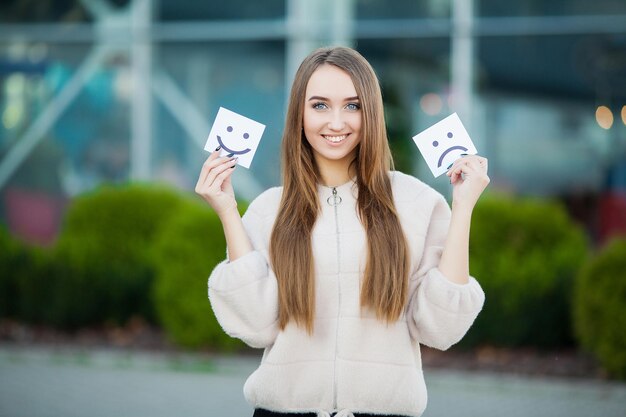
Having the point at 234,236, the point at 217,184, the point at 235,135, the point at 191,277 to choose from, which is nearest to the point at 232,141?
the point at 235,135

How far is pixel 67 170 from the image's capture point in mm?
13602

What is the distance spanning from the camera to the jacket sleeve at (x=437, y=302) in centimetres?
315

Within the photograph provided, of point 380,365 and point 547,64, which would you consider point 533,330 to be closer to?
point 547,64

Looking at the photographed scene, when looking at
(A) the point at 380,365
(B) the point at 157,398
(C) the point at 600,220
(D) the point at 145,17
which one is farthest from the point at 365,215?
(D) the point at 145,17

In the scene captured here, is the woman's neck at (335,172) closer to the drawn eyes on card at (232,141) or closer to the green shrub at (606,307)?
the drawn eyes on card at (232,141)

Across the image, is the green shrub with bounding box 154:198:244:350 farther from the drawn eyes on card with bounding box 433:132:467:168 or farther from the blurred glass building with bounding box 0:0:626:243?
the drawn eyes on card with bounding box 433:132:467:168

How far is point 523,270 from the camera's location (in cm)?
884

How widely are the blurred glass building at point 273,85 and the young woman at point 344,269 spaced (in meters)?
9.04

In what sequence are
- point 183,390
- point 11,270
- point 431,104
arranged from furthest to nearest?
1. point 431,104
2. point 11,270
3. point 183,390

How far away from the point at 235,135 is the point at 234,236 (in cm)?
34

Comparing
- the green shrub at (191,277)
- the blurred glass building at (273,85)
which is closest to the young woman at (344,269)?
the green shrub at (191,277)

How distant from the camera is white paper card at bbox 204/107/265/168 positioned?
11.1 ft

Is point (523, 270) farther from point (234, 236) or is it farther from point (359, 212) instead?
point (234, 236)

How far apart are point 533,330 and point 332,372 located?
239 inches
